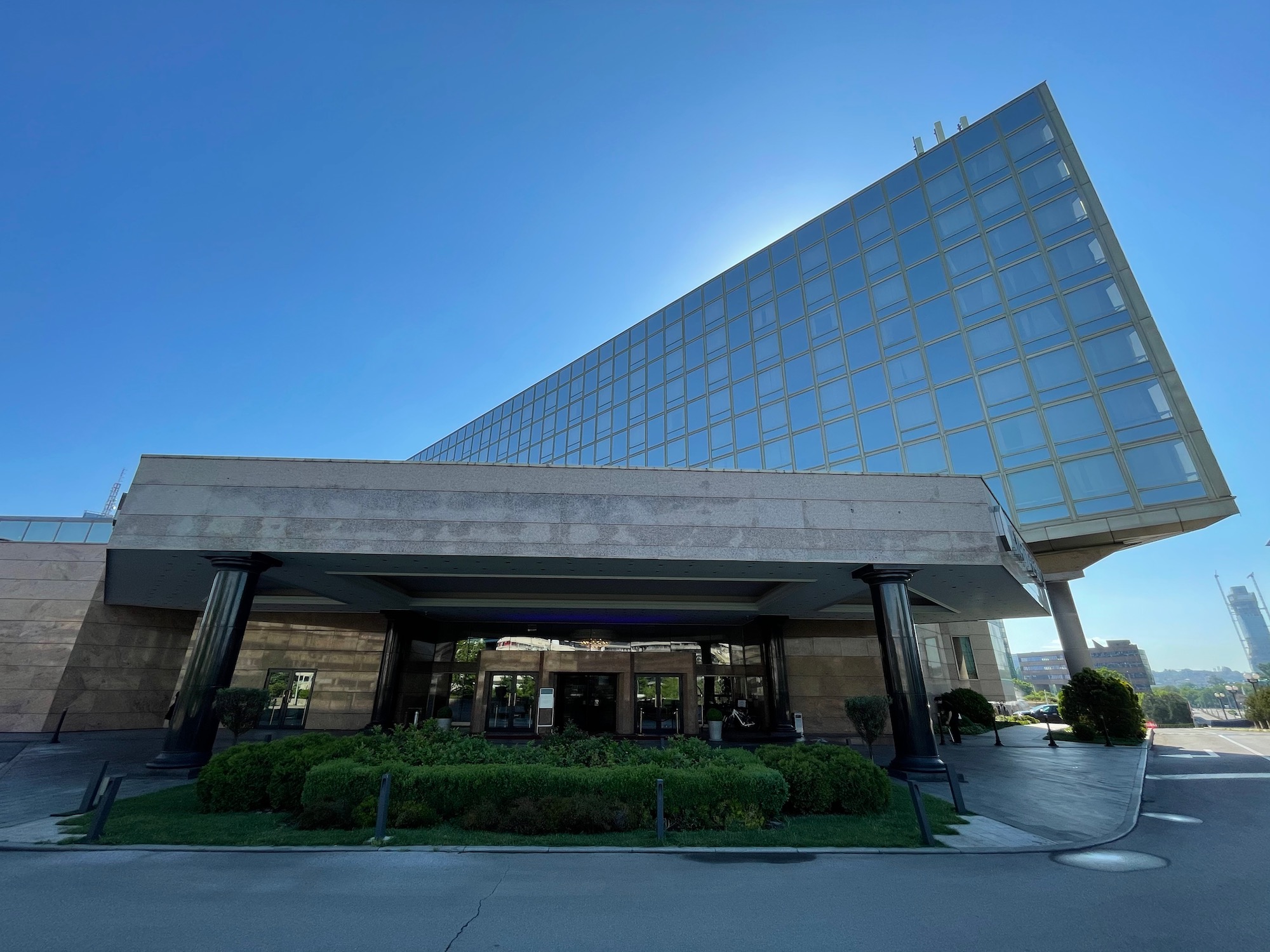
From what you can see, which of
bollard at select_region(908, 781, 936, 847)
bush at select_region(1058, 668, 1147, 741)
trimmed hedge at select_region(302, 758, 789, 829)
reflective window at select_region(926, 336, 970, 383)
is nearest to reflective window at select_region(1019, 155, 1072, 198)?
reflective window at select_region(926, 336, 970, 383)

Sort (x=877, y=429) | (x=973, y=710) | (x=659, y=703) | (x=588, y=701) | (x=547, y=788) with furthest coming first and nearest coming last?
(x=877, y=429)
(x=973, y=710)
(x=588, y=701)
(x=659, y=703)
(x=547, y=788)

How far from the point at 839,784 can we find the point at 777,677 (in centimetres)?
1559

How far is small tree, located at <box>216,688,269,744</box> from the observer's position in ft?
47.1

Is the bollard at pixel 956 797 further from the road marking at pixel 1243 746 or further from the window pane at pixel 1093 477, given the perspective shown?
the window pane at pixel 1093 477

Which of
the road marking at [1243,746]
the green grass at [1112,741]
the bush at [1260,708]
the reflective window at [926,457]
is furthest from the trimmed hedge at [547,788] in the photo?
the bush at [1260,708]

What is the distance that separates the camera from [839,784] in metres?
11.6

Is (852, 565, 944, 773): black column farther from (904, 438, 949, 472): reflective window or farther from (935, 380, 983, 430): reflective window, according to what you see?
(935, 380, 983, 430): reflective window

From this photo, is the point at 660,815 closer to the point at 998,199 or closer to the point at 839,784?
the point at 839,784

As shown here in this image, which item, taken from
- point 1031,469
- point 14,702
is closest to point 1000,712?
point 1031,469

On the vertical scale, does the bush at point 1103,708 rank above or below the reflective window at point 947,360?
below

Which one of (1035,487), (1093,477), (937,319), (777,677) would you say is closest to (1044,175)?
(937,319)

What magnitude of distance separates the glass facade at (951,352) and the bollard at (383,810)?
28.1 meters

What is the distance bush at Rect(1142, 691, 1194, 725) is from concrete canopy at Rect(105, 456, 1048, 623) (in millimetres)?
66558

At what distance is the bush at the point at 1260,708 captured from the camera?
33438 millimetres
